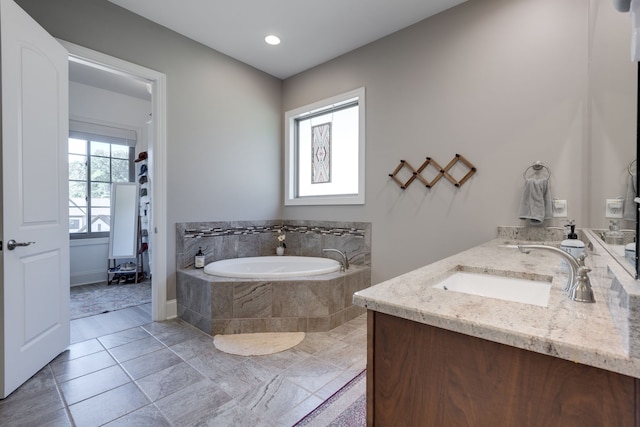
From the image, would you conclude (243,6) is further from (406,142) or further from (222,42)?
(406,142)

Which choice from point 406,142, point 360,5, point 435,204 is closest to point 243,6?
point 360,5

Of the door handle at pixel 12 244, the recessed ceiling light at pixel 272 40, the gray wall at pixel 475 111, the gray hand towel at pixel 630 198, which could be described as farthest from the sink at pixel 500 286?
the recessed ceiling light at pixel 272 40

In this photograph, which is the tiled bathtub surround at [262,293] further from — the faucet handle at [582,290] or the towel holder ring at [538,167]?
the faucet handle at [582,290]

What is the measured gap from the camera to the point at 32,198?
Answer: 1915mm

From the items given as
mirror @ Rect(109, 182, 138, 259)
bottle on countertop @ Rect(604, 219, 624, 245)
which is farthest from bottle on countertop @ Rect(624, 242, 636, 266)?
mirror @ Rect(109, 182, 138, 259)

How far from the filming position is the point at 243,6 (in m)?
2.54

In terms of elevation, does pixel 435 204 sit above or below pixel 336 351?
above

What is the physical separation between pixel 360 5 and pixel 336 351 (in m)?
2.76

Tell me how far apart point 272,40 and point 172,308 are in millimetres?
2809

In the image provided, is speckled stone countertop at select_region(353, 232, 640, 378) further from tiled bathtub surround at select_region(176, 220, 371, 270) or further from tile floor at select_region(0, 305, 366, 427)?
tiled bathtub surround at select_region(176, 220, 371, 270)

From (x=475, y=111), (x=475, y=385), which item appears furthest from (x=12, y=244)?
(x=475, y=111)

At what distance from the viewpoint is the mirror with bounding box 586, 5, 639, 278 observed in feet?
2.91

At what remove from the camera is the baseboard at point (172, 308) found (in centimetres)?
288

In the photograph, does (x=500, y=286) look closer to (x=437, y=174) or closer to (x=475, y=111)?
(x=437, y=174)
